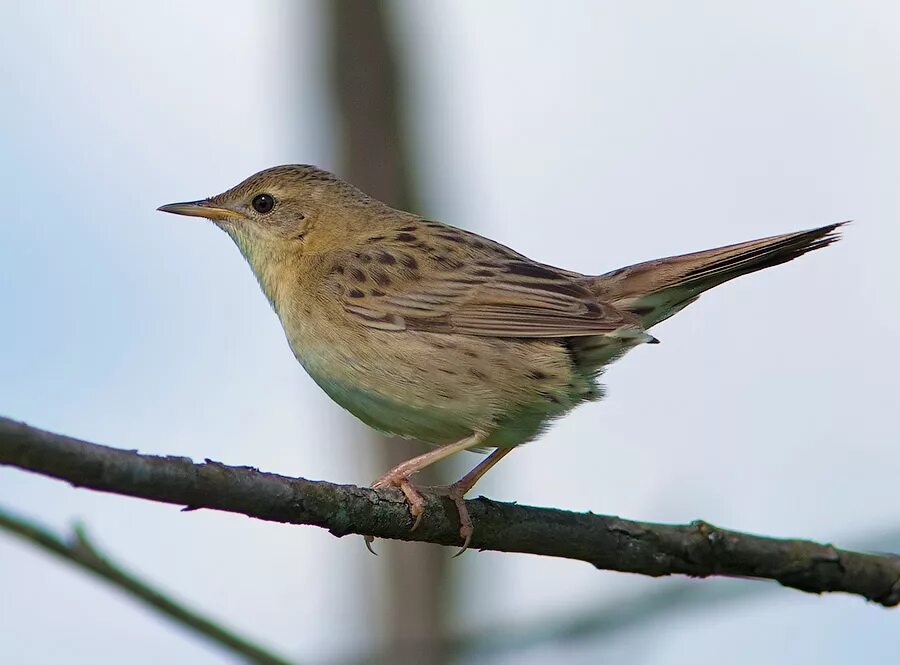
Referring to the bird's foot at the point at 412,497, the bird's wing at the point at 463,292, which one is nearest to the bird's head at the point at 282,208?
the bird's wing at the point at 463,292

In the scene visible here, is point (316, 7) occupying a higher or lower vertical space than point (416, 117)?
higher

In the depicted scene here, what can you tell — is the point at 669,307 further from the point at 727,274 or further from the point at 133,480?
the point at 133,480

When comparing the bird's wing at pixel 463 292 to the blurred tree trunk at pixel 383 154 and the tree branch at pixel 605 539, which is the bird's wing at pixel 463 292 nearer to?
the tree branch at pixel 605 539

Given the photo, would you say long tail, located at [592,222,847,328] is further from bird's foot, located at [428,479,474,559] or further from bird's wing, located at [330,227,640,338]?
bird's foot, located at [428,479,474,559]

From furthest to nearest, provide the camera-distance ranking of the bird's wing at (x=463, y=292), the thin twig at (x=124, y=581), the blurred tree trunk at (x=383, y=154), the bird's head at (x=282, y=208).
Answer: the blurred tree trunk at (x=383, y=154), the bird's head at (x=282, y=208), the bird's wing at (x=463, y=292), the thin twig at (x=124, y=581)

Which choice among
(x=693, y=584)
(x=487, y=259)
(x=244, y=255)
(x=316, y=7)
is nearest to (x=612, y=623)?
(x=693, y=584)

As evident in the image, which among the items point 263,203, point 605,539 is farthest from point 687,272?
point 263,203
